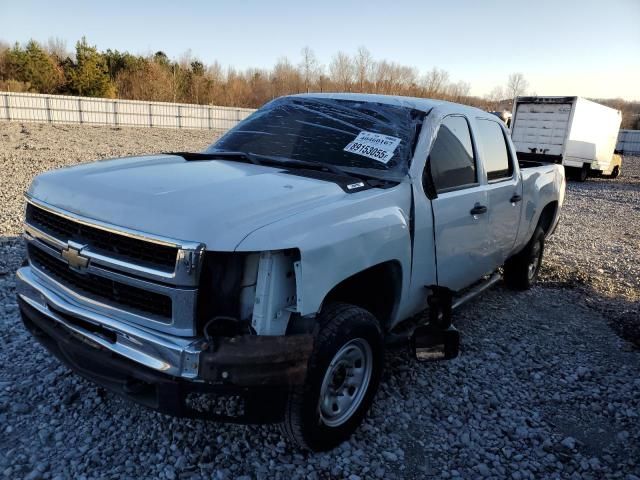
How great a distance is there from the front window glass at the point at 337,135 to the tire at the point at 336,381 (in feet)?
3.61

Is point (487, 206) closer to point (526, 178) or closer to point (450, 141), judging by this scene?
point (450, 141)

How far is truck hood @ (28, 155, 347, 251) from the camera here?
2.22 meters

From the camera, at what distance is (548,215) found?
6.07 m

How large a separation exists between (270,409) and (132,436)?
3.47 ft

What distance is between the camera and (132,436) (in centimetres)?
289

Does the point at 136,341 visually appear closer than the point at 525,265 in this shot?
Yes

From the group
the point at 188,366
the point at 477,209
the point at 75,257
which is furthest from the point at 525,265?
the point at 75,257

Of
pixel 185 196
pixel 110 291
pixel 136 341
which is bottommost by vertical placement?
pixel 136 341

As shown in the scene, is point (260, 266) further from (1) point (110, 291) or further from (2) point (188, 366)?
(1) point (110, 291)

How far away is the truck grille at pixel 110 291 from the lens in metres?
2.32

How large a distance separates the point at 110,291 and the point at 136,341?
12.9 inches

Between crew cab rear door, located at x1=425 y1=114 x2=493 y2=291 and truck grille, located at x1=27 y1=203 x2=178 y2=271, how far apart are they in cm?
188

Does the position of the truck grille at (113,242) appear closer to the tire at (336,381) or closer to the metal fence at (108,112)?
the tire at (336,381)

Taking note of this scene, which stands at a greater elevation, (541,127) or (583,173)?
(541,127)
